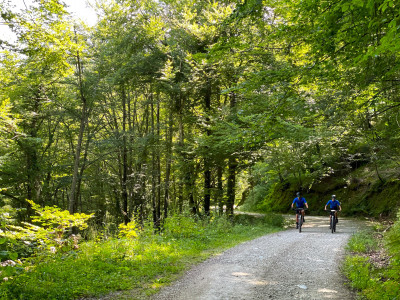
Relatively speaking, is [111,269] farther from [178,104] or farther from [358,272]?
[178,104]

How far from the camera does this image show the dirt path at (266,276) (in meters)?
5.08

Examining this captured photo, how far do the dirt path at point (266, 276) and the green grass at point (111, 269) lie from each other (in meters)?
0.58

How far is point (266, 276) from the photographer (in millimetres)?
6082

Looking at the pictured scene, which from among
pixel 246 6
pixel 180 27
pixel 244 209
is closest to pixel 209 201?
pixel 180 27

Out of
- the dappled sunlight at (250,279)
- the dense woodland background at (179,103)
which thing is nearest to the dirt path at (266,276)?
the dappled sunlight at (250,279)

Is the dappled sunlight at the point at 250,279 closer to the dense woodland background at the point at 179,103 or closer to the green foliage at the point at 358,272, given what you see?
the green foliage at the point at 358,272

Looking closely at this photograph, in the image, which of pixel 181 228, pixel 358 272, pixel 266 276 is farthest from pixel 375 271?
pixel 181 228

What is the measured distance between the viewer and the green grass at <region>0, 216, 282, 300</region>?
477 centimetres

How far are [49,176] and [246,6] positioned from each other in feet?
65.7

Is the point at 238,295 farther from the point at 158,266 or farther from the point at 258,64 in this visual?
the point at 258,64

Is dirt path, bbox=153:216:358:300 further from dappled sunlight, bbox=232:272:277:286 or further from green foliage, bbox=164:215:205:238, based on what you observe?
green foliage, bbox=164:215:205:238

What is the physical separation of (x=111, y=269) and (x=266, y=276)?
352 cm

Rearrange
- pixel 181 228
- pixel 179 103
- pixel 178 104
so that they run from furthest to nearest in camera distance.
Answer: pixel 178 104, pixel 179 103, pixel 181 228

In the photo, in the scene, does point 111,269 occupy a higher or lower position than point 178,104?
lower
